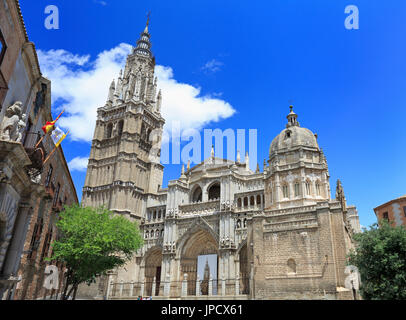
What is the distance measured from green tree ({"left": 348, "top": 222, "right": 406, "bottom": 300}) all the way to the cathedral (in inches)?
148

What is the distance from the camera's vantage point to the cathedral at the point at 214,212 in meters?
23.0

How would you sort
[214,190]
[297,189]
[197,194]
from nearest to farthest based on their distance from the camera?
1. [297,189]
2. [214,190]
3. [197,194]

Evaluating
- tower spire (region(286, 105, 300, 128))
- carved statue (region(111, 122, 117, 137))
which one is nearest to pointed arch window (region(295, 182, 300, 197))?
tower spire (region(286, 105, 300, 128))

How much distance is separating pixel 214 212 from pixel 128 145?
59.7 ft

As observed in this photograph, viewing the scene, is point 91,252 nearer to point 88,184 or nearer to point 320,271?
point 320,271

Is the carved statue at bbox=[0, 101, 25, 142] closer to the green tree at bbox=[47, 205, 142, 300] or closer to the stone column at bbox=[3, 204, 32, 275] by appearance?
the stone column at bbox=[3, 204, 32, 275]

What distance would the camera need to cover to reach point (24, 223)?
13250 millimetres

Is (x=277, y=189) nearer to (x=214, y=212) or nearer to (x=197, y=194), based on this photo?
(x=214, y=212)

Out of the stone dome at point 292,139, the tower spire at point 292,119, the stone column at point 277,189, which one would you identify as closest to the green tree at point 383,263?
the stone column at point 277,189

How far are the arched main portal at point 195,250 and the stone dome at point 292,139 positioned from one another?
12.5 m

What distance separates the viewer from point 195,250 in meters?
37.7

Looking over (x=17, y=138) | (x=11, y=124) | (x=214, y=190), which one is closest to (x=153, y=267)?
(x=214, y=190)
